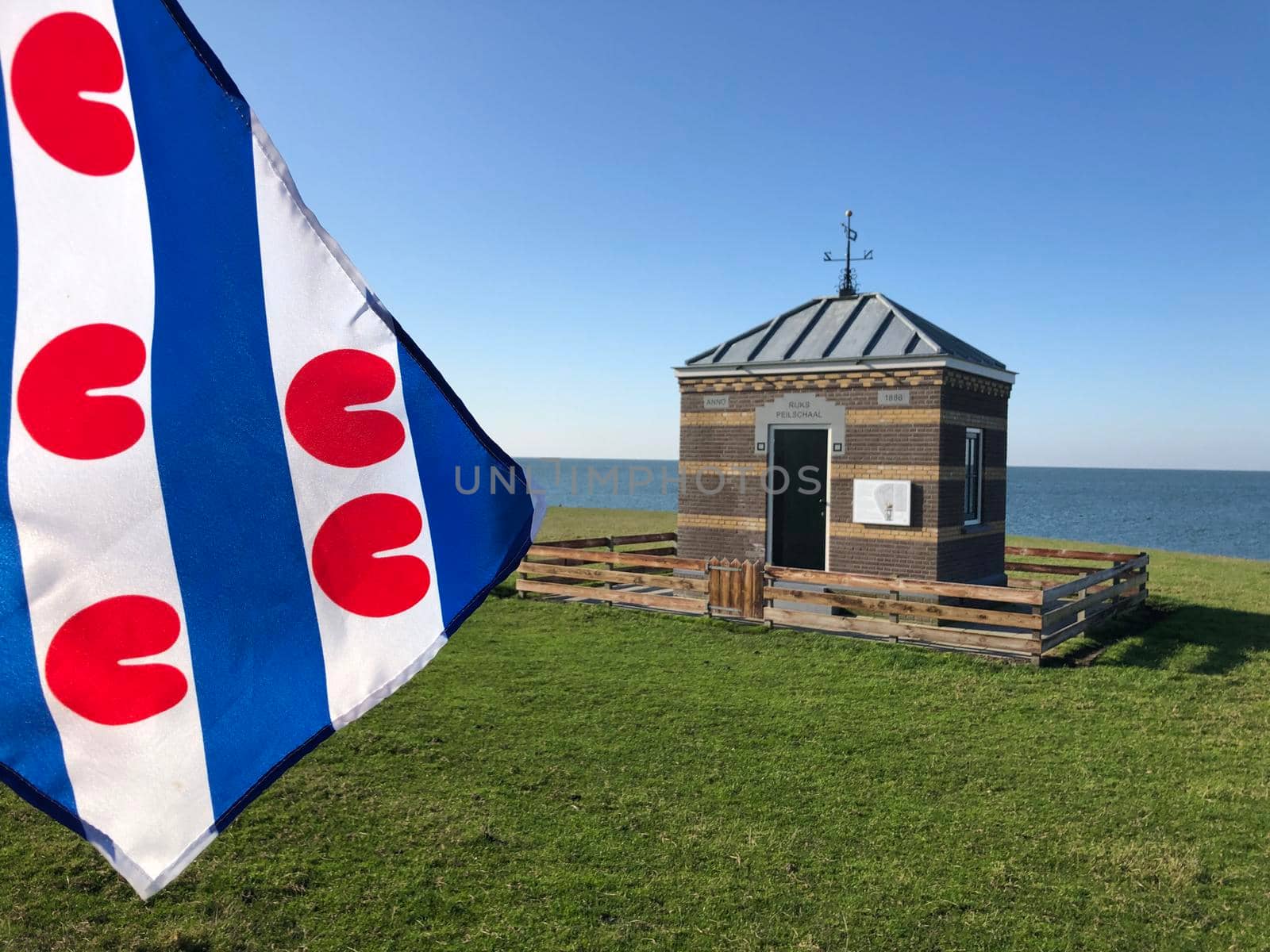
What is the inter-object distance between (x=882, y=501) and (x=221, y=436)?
1411 centimetres

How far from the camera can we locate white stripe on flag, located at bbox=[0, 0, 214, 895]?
164 centimetres

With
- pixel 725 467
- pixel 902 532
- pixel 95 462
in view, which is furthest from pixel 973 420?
pixel 95 462

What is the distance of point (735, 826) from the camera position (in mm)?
6793

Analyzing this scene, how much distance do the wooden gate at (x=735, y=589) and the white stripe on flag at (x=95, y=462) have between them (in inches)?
506

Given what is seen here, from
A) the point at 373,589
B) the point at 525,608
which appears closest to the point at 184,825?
the point at 373,589

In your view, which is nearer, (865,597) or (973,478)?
(865,597)

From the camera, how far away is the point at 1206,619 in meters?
15.4

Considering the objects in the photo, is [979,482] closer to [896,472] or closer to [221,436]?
[896,472]

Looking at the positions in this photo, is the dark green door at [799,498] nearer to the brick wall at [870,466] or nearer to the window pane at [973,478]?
the brick wall at [870,466]

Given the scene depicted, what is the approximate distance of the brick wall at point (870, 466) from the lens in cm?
1479

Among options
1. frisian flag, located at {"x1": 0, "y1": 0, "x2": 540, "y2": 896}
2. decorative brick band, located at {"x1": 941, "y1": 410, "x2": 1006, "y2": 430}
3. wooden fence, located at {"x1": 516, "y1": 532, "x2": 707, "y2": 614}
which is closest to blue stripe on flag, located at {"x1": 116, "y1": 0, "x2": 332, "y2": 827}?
frisian flag, located at {"x1": 0, "y1": 0, "x2": 540, "y2": 896}

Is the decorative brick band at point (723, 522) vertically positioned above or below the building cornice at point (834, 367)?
below

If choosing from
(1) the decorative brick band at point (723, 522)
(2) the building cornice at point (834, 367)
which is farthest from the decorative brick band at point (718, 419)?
(1) the decorative brick band at point (723, 522)

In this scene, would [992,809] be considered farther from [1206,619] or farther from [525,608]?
[1206,619]
